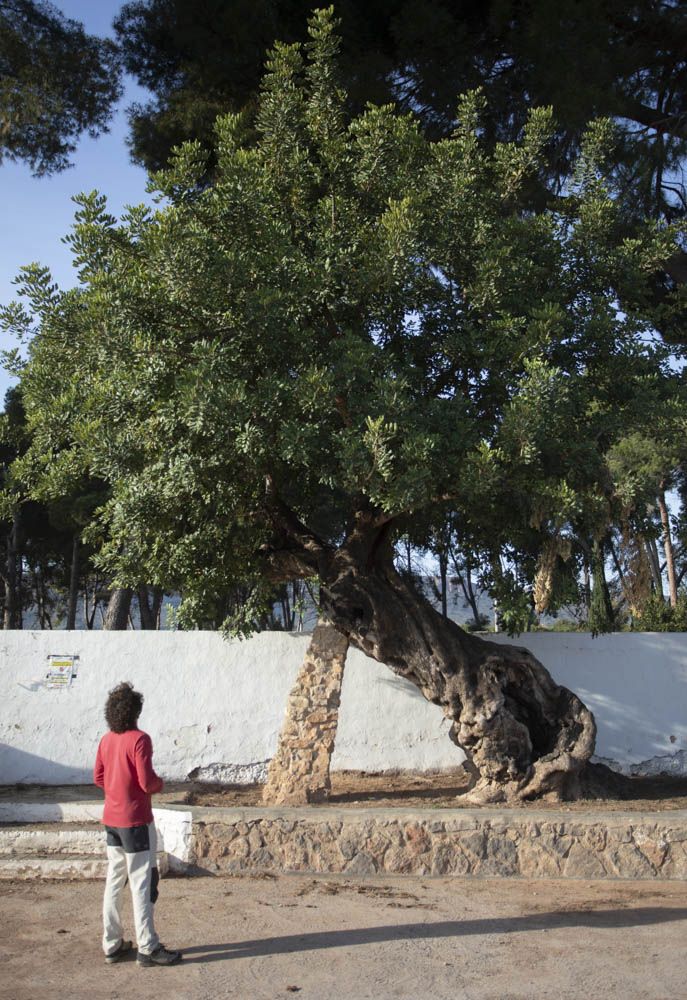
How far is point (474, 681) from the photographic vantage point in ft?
26.7

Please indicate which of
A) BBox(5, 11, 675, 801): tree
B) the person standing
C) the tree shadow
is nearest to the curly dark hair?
the person standing

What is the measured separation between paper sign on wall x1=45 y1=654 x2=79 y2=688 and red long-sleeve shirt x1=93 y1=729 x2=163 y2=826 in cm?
561

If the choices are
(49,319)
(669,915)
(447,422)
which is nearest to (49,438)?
(49,319)

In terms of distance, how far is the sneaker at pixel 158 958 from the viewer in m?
4.62

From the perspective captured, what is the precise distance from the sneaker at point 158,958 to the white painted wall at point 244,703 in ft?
17.8

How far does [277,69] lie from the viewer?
8234 millimetres

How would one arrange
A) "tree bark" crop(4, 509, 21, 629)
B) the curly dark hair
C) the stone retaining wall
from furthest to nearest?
"tree bark" crop(4, 509, 21, 629)
the stone retaining wall
the curly dark hair

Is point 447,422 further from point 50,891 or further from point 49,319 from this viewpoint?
point 50,891

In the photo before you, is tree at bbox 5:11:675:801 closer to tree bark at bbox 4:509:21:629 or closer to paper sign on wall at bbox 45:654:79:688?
paper sign on wall at bbox 45:654:79:688

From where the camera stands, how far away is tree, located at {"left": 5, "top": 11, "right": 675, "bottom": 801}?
7.04m

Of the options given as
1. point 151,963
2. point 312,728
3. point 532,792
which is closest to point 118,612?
point 312,728

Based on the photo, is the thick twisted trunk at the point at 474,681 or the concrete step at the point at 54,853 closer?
the concrete step at the point at 54,853

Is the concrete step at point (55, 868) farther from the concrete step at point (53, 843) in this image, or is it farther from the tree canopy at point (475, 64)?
the tree canopy at point (475, 64)

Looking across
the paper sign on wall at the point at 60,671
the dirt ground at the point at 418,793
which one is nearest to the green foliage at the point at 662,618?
the dirt ground at the point at 418,793
